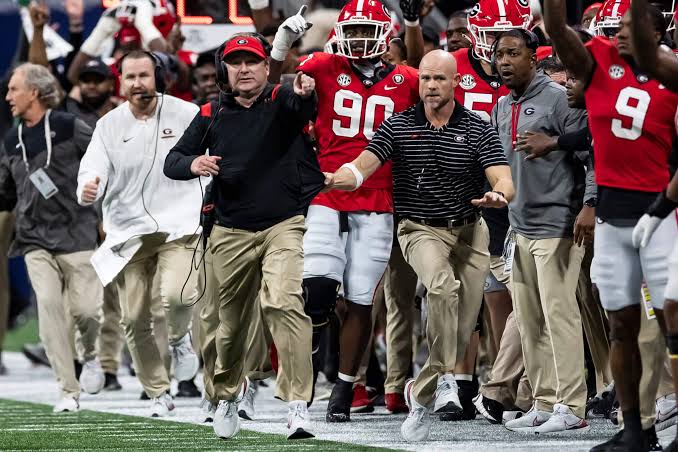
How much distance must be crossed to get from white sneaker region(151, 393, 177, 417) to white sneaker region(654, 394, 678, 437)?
10.7 feet

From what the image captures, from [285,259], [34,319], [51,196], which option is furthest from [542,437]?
[34,319]

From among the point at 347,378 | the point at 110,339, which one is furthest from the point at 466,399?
the point at 110,339

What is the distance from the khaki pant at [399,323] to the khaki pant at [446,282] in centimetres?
71

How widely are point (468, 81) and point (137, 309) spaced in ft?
8.36

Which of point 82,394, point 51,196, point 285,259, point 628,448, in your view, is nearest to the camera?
point 628,448

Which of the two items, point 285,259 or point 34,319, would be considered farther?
point 34,319

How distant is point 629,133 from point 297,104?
1.85 m

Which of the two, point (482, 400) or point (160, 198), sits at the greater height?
point (160, 198)

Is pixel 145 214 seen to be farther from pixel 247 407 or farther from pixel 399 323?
pixel 399 323

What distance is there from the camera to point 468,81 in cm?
973

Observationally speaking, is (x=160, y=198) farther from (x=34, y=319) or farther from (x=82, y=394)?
(x=34, y=319)

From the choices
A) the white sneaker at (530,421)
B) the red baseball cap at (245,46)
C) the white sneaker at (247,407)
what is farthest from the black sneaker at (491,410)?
the red baseball cap at (245,46)

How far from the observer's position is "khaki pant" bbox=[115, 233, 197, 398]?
32.3ft

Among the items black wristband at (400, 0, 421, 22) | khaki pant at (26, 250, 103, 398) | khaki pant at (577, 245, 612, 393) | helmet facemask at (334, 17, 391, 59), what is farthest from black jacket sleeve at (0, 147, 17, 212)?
khaki pant at (577, 245, 612, 393)
